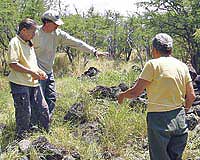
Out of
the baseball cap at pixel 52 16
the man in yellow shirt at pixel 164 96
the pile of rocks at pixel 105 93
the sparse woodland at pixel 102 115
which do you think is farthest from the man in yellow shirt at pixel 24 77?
the pile of rocks at pixel 105 93

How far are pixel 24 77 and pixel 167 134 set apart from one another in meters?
2.21

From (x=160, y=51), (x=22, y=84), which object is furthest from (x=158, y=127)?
(x=22, y=84)

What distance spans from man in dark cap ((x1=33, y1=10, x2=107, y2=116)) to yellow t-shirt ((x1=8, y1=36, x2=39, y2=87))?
44 centimetres

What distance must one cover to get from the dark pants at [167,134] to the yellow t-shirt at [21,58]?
1.95 meters

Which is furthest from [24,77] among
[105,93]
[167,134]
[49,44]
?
[105,93]

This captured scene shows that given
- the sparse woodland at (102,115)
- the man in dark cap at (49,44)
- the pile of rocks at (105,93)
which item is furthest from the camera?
the pile of rocks at (105,93)

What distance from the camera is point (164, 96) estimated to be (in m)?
4.09

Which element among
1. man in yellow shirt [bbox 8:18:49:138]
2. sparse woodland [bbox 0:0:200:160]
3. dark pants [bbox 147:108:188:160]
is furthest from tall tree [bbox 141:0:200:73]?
dark pants [bbox 147:108:188:160]

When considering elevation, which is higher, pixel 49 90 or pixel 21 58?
pixel 21 58

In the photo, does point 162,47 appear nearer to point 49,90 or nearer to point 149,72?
point 149,72

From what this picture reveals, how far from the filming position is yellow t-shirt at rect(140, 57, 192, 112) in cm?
403

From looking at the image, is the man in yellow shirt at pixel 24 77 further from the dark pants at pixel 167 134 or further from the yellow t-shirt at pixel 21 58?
the dark pants at pixel 167 134

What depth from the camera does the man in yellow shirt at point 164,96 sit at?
4.04 meters

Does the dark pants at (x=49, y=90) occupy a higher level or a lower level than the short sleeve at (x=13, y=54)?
lower
